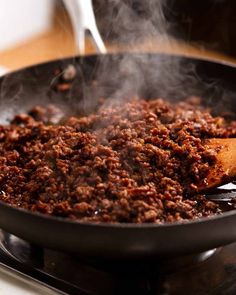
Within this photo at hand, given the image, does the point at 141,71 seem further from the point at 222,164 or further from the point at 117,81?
the point at 222,164

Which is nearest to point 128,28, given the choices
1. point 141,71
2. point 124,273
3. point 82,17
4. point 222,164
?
point 141,71

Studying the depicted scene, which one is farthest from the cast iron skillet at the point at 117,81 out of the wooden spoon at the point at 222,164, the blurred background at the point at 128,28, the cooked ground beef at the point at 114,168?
the wooden spoon at the point at 222,164

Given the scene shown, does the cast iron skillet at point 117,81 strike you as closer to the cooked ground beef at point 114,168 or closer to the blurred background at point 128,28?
the blurred background at point 128,28

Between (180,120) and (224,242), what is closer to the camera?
(224,242)

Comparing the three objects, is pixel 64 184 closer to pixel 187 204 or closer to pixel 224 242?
pixel 187 204

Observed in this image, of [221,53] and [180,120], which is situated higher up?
[180,120]

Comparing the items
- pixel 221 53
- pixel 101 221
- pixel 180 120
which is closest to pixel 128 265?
pixel 101 221
